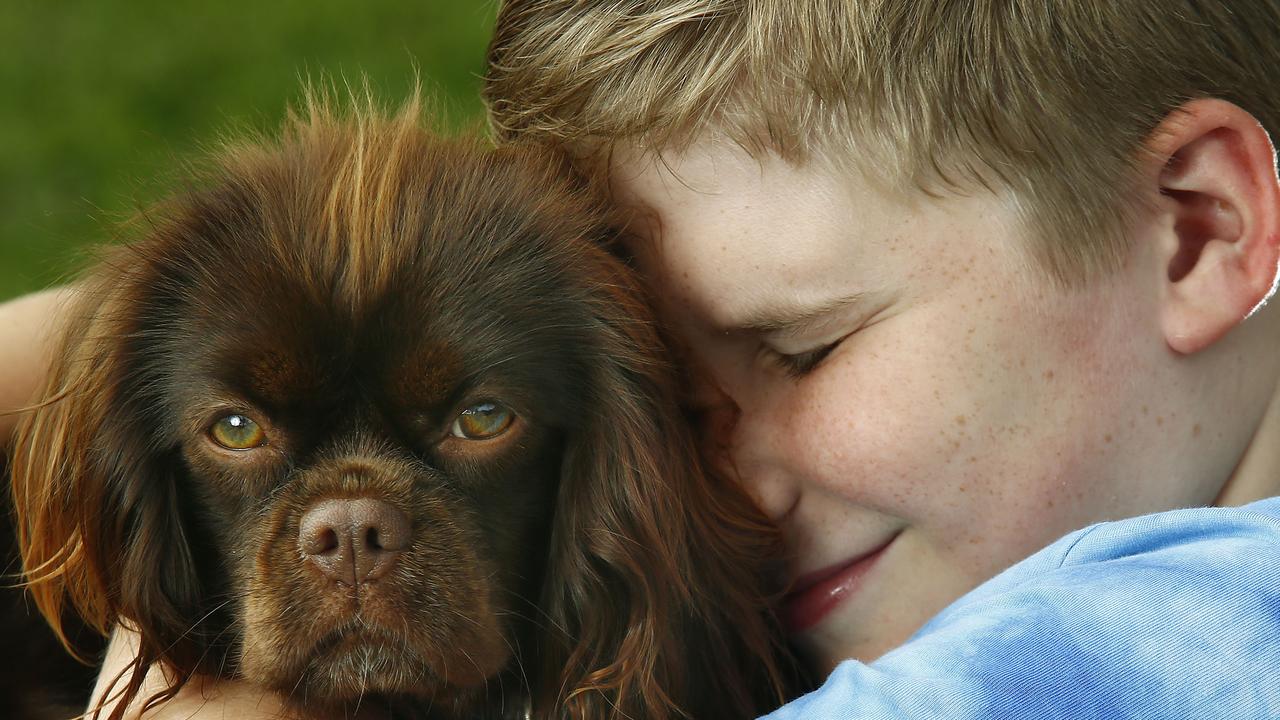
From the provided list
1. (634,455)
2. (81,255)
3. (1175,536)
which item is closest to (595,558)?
(634,455)

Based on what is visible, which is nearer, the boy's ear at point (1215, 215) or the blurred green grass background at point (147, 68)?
the boy's ear at point (1215, 215)

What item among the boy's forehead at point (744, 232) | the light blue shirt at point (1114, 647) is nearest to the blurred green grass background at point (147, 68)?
the boy's forehead at point (744, 232)

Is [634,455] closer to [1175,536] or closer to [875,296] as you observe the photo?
[875,296]

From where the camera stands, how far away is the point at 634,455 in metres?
2.02

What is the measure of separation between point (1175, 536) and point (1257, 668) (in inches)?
8.5

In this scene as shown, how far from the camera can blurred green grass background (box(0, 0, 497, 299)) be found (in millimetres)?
5613

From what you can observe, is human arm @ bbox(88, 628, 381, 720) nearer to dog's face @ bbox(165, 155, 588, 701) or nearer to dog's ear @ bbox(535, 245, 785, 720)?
dog's face @ bbox(165, 155, 588, 701)

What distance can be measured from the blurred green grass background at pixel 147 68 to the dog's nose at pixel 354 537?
142 inches

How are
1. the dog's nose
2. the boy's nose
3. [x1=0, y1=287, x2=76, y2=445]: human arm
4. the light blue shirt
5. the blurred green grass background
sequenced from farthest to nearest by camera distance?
the blurred green grass background → [x1=0, y1=287, x2=76, y2=445]: human arm → the boy's nose → the dog's nose → the light blue shirt

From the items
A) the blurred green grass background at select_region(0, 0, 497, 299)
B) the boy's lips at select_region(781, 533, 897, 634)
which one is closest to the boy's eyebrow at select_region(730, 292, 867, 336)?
the boy's lips at select_region(781, 533, 897, 634)

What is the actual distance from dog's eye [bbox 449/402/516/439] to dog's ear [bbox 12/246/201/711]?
0.46 meters

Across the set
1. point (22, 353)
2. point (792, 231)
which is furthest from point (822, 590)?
point (22, 353)

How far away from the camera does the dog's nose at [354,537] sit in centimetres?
185

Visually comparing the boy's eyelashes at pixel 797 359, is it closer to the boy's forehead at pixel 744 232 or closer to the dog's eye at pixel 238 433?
the boy's forehead at pixel 744 232
